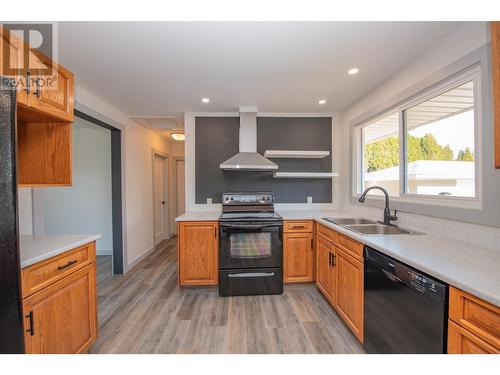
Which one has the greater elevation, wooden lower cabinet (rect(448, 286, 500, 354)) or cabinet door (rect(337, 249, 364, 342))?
wooden lower cabinet (rect(448, 286, 500, 354))

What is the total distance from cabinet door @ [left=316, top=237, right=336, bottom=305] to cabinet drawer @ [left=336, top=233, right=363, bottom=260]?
0.57 ft

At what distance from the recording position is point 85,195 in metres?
3.82

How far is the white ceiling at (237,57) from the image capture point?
4.71ft

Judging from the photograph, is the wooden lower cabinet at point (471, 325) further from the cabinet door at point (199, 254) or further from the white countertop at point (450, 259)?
the cabinet door at point (199, 254)

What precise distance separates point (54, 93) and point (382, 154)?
10.3 ft

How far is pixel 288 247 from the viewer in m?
2.56

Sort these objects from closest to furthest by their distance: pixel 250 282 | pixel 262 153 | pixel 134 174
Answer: pixel 250 282 → pixel 262 153 → pixel 134 174

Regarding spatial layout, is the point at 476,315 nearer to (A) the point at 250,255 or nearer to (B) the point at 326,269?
(B) the point at 326,269

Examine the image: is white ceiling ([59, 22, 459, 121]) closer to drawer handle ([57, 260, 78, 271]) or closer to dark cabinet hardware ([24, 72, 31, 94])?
dark cabinet hardware ([24, 72, 31, 94])

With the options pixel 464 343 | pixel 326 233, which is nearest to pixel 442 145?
pixel 326 233

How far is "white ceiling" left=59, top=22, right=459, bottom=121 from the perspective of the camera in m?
1.43

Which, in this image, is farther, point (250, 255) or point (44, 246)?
point (250, 255)

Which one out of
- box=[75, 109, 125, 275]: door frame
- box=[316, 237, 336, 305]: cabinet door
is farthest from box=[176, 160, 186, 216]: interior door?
box=[316, 237, 336, 305]: cabinet door
